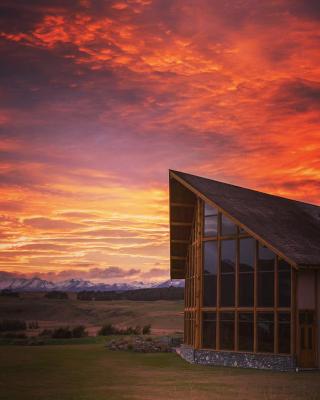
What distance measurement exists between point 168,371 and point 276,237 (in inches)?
282

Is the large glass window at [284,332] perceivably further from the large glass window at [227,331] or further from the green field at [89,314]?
the green field at [89,314]

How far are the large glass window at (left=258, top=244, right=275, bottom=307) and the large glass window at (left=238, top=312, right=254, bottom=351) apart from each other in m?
0.93

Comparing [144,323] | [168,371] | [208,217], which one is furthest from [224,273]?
[144,323]

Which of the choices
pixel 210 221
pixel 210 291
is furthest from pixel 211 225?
pixel 210 291

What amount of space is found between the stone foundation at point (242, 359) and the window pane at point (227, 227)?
524 centimetres

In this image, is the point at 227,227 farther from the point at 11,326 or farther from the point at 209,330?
the point at 11,326

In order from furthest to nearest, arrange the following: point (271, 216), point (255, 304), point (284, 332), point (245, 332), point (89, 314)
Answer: point (89, 314), point (271, 216), point (245, 332), point (255, 304), point (284, 332)

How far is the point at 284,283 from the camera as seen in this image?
24906 millimetres

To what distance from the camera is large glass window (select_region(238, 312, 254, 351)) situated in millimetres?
25859

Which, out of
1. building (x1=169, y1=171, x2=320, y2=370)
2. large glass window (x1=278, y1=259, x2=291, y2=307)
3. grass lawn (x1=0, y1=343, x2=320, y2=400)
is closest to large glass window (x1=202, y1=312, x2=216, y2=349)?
building (x1=169, y1=171, x2=320, y2=370)

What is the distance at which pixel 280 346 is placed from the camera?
24750mm

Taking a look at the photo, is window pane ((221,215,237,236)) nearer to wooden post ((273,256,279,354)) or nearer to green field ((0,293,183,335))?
wooden post ((273,256,279,354))

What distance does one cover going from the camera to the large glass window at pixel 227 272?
27062 millimetres

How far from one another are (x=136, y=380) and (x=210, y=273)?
818 centimetres
